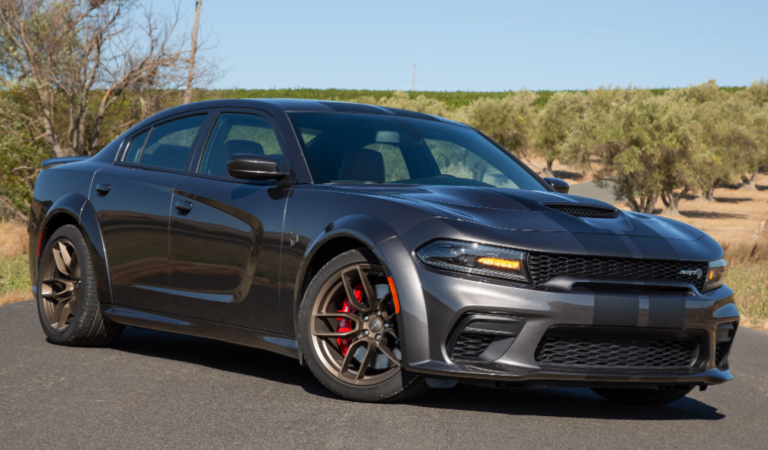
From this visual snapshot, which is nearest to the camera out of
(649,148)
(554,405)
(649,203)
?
(554,405)

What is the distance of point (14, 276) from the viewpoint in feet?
36.0

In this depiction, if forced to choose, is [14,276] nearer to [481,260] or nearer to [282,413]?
[282,413]

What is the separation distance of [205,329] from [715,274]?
2.78 metres

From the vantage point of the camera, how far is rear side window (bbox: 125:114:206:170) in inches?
206

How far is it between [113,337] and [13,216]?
19.3m

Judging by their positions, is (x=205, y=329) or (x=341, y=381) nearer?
(x=341, y=381)

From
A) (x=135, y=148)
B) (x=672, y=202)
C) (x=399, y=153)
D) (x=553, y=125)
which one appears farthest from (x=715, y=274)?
(x=553, y=125)

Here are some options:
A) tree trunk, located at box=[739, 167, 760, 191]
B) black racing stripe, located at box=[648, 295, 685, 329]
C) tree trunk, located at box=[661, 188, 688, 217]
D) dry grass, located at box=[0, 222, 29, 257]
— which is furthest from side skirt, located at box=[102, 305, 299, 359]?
tree trunk, located at box=[739, 167, 760, 191]

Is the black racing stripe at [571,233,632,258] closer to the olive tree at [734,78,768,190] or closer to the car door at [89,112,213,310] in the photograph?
the car door at [89,112,213,310]

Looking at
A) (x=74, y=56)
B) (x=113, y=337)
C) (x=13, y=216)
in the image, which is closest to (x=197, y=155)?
(x=113, y=337)

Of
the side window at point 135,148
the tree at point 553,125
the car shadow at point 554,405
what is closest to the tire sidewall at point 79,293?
the side window at point 135,148

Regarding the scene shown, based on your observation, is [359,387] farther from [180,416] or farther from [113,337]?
[113,337]

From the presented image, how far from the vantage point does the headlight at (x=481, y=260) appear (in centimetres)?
349

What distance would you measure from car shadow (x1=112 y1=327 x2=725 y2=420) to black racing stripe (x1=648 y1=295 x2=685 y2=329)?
2.31 feet
